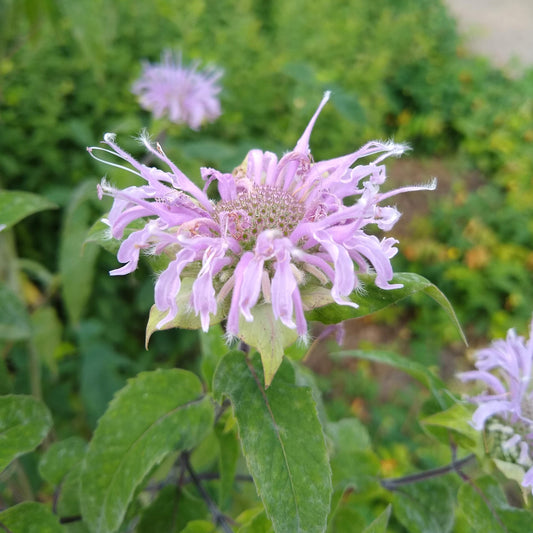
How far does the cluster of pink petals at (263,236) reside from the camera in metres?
0.45

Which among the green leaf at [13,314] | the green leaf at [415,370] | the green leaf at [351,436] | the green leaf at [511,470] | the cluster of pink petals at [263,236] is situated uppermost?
the cluster of pink petals at [263,236]

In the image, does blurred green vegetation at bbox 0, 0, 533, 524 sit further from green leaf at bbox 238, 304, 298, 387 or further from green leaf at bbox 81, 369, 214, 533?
green leaf at bbox 238, 304, 298, 387

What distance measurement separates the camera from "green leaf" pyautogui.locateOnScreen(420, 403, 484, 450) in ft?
1.94

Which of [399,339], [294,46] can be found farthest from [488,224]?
[294,46]

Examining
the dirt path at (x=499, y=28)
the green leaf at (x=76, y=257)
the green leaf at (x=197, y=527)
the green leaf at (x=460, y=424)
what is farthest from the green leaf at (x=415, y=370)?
the dirt path at (x=499, y=28)

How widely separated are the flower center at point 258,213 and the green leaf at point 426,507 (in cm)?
40

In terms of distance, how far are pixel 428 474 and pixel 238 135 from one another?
1680 millimetres

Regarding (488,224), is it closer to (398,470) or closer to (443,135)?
(443,135)

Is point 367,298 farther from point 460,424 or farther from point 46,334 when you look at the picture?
point 46,334

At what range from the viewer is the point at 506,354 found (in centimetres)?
65

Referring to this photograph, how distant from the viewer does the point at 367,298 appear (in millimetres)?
492

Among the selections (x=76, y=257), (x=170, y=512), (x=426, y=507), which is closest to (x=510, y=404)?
(x=426, y=507)

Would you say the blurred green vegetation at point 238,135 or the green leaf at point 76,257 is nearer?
the green leaf at point 76,257

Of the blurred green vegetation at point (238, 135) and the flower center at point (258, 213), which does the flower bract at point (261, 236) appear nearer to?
→ the flower center at point (258, 213)
